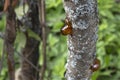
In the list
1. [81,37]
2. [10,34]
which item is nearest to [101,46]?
[10,34]

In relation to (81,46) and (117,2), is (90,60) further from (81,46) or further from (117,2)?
(117,2)

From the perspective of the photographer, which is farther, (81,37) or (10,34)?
(10,34)

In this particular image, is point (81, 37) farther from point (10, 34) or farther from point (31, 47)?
point (31, 47)

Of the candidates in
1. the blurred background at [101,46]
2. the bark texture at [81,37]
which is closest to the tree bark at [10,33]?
the bark texture at [81,37]

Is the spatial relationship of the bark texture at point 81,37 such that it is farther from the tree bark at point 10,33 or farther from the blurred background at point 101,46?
the blurred background at point 101,46

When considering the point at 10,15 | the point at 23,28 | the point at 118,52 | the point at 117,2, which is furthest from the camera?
the point at 117,2

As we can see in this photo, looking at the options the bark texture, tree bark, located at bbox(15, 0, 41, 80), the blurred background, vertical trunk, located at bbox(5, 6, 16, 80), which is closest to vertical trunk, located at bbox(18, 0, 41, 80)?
tree bark, located at bbox(15, 0, 41, 80)

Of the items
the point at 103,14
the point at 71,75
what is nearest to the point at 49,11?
the point at 103,14

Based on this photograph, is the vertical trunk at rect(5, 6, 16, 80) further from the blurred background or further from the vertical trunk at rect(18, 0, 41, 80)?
the blurred background
